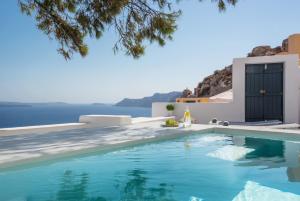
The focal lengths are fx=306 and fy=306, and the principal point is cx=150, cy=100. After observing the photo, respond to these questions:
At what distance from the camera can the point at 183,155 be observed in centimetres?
675

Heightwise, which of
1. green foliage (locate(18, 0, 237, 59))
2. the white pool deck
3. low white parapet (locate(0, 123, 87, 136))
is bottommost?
the white pool deck

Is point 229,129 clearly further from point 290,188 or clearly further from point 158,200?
point 158,200

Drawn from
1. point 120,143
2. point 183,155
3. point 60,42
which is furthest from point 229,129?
point 60,42

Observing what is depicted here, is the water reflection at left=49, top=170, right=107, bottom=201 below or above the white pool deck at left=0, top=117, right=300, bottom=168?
below

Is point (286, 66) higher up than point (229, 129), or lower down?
higher up

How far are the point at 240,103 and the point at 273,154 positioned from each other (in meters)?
6.32

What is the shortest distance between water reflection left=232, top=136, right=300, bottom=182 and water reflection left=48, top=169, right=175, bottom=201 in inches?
87.4

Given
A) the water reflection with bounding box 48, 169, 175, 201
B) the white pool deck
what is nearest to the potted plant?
the white pool deck

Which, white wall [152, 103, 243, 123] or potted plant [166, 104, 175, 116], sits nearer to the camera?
white wall [152, 103, 243, 123]

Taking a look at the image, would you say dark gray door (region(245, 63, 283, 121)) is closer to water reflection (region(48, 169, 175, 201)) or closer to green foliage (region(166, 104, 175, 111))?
green foliage (region(166, 104, 175, 111))

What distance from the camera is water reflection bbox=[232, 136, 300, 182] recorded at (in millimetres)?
5977

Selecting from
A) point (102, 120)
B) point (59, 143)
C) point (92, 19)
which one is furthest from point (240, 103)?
point (59, 143)

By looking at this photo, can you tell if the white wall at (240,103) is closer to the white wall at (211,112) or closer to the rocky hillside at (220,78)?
the white wall at (211,112)

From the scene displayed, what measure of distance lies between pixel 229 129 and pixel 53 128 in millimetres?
5524
